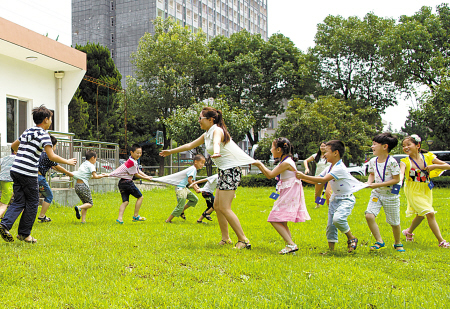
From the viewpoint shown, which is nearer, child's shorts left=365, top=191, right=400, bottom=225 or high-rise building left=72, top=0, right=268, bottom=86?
child's shorts left=365, top=191, right=400, bottom=225

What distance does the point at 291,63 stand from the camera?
36.1 meters

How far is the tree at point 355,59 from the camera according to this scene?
33.2 m

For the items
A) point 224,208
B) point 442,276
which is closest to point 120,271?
point 224,208

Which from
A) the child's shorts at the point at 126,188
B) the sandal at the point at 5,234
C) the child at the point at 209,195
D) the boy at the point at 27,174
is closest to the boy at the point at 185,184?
the child at the point at 209,195

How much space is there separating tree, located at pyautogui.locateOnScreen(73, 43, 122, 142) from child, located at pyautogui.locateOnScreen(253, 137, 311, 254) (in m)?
29.9

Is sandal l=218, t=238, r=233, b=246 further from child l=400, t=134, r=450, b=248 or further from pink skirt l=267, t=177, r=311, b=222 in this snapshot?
child l=400, t=134, r=450, b=248

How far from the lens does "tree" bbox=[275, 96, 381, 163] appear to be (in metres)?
24.4

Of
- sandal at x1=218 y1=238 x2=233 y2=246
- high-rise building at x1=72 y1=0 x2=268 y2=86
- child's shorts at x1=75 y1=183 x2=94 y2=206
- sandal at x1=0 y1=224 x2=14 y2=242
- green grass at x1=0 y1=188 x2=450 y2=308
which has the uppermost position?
high-rise building at x1=72 y1=0 x2=268 y2=86

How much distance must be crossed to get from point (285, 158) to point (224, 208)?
3.64 feet

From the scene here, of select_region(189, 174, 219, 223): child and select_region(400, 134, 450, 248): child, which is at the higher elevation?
select_region(400, 134, 450, 248): child

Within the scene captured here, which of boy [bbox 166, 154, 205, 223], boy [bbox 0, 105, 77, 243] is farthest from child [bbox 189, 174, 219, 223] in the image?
boy [bbox 0, 105, 77, 243]

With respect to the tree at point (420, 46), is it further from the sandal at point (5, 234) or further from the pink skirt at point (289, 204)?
the sandal at point (5, 234)

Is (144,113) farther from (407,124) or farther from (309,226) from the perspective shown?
(407,124)

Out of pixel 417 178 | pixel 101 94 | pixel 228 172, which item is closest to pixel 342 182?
pixel 228 172
